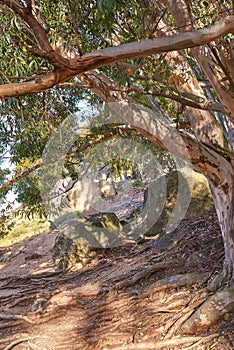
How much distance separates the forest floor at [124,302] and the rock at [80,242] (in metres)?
0.52

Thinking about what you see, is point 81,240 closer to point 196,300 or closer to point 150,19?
point 196,300

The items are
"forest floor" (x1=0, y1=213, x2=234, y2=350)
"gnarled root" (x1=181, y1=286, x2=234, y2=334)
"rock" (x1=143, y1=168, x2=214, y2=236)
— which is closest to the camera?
"gnarled root" (x1=181, y1=286, x2=234, y2=334)

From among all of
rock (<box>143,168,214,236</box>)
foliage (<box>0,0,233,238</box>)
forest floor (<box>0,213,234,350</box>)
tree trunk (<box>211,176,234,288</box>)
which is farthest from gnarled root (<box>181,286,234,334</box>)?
rock (<box>143,168,214,236</box>)

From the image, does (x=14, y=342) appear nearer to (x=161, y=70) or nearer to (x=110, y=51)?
(x=161, y=70)

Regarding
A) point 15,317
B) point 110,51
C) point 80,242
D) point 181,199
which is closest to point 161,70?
point 110,51

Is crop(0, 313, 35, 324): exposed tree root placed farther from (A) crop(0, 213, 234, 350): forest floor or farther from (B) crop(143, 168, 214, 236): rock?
(B) crop(143, 168, 214, 236): rock

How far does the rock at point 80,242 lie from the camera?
9.47 meters

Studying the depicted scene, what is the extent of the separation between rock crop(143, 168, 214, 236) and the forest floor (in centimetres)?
56

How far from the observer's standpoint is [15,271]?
35.0ft

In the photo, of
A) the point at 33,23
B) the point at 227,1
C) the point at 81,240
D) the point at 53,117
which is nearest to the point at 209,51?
the point at 227,1

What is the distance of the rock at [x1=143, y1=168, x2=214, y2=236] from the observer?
910 centimetres

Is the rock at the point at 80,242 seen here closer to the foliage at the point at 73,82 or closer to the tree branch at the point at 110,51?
the foliage at the point at 73,82

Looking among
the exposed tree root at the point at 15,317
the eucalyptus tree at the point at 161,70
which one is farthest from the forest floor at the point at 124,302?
the eucalyptus tree at the point at 161,70

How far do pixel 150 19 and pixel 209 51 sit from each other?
2.83 ft
